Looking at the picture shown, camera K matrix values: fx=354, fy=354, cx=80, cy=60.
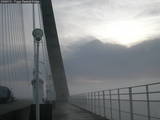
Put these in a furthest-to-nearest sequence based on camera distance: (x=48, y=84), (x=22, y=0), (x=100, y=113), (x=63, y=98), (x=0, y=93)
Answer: (x=63, y=98), (x=48, y=84), (x=0, y=93), (x=22, y=0), (x=100, y=113)

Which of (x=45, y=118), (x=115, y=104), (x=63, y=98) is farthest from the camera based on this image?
(x=63, y=98)

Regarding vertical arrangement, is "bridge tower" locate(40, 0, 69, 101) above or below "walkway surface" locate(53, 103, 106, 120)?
above

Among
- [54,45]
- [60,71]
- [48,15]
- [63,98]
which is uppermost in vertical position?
[48,15]

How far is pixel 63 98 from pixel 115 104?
2976 centimetres

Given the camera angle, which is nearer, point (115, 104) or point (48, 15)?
point (115, 104)

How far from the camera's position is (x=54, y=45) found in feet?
124

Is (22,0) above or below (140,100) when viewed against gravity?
above

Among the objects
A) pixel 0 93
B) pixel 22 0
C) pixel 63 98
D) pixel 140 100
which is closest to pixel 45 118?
pixel 140 100

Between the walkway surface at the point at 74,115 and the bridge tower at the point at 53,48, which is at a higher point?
the bridge tower at the point at 53,48

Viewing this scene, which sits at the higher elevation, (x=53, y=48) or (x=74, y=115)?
(x=53, y=48)

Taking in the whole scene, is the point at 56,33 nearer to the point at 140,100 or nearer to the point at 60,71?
the point at 60,71

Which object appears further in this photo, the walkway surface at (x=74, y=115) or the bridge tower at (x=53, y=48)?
the bridge tower at (x=53, y=48)

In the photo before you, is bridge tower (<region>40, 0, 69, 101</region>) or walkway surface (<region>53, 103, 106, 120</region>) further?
bridge tower (<region>40, 0, 69, 101</region>)

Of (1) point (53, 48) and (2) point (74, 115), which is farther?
(1) point (53, 48)
